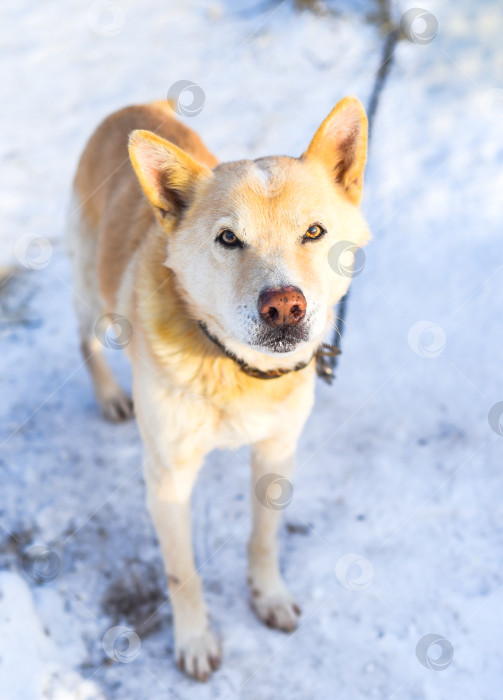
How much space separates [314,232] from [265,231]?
0.18m

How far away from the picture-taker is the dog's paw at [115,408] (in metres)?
3.53

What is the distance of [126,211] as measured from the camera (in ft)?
9.42

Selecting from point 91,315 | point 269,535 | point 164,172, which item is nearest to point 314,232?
point 164,172

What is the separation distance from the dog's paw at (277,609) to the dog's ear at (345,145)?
1.83m

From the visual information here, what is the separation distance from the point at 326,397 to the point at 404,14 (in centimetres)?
415

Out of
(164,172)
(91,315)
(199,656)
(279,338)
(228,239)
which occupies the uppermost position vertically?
(164,172)

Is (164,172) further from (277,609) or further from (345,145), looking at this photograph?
(277,609)

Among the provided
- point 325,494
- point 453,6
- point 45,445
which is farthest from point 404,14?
point 45,445

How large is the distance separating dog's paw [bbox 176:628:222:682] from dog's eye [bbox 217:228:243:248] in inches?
68.3

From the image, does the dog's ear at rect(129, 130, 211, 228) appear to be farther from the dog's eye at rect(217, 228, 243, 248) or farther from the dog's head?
the dog's eye at rect(217, 228, 243, 248)

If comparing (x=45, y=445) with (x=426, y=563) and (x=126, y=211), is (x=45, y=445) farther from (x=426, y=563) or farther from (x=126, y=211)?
(x=426, y=563)

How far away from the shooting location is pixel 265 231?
1921 mm

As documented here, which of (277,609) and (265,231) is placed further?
(277,609)

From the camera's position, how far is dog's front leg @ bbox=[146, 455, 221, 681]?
7.75 feet
